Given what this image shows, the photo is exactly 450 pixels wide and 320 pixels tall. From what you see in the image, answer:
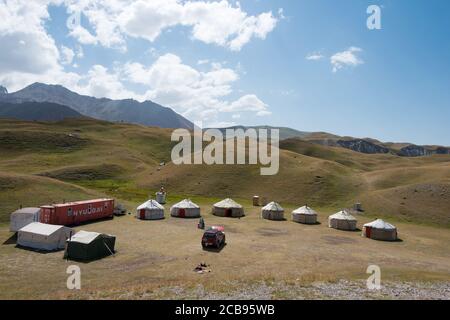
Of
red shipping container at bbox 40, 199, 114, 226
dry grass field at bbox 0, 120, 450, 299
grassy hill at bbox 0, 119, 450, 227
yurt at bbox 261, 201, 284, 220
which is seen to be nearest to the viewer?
dry grass field at bbox 0, 120, 450, 299

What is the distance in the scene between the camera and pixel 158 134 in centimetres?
18762

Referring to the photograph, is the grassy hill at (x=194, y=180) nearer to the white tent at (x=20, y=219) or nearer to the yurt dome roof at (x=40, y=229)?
the white tent at (x=20, y=219)

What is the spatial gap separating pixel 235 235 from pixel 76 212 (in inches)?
809

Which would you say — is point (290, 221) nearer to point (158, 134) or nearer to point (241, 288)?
point (241, 288)

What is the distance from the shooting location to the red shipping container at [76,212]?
43125 millimetres

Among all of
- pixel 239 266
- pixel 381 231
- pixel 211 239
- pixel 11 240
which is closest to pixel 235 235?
pixel 211 239

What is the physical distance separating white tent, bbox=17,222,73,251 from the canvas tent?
2903 mm

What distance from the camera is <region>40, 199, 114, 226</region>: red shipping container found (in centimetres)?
4312

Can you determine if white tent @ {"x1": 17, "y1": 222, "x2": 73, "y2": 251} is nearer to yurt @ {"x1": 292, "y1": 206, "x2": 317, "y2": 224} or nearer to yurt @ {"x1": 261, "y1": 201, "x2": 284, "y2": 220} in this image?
yurt @ {"x1": 261, "y1": 201, "x2": 284, "y2": 220}

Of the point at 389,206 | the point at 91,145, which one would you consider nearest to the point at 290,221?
the point at 389,206

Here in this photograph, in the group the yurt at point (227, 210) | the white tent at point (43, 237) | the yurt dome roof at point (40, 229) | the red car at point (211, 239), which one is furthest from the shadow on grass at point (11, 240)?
the yurt at point (227, 210)

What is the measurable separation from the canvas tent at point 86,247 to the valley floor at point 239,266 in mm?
1107

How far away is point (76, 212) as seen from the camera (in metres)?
47.4

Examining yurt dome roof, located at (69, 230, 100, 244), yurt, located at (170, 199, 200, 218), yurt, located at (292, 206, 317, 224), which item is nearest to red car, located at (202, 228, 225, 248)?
yurt dome roof, located at (69, 230, 100, 244)
